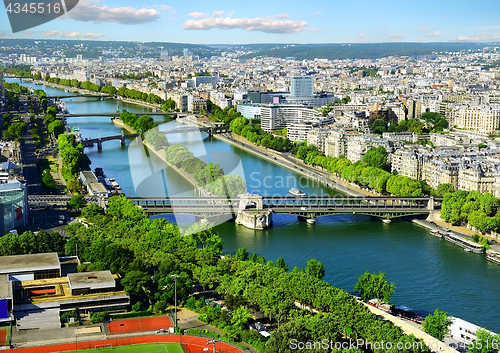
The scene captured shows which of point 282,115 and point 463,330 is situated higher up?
point 282,115

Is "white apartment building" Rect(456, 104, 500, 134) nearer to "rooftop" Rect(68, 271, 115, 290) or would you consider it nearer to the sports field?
"rooftop" Rect(68, 271, 115, 290)

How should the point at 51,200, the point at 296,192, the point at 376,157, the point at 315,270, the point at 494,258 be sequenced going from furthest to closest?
1. the point at 376,157
2. the point at 296,192
3. the point at 51,200
4. the point at 494,258
5. the point at 315,270

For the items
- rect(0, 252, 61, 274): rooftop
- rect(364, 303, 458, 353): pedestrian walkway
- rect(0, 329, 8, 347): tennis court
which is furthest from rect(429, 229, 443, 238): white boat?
rect(0, 329, 8, 347): tennis court

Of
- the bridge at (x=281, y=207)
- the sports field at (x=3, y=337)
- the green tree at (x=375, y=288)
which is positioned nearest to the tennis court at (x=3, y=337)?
the sports field at (x=3, y=337)

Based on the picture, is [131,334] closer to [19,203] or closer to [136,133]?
[19,203]

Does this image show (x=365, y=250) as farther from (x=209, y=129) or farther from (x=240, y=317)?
(x=209, y=129)

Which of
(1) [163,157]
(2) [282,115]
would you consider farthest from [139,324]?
(2) [282,115]

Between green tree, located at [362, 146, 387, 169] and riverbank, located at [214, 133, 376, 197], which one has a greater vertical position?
green tree, located at [362, 146, 387, 169]
